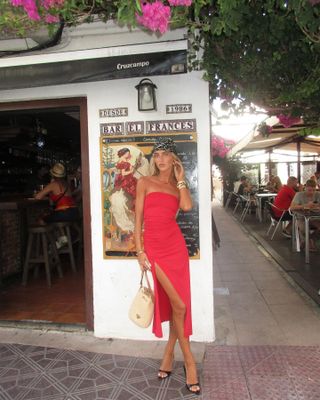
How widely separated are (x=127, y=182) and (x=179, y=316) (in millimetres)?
1439

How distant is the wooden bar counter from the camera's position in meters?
5.75

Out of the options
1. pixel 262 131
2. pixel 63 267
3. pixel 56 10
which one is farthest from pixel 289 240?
pixel 56 10

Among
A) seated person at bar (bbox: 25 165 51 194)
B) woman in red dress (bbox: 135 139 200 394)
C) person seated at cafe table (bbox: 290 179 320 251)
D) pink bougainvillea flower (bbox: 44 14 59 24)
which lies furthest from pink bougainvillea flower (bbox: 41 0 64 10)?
seated person at bar (bbox: 25 165 51 194)

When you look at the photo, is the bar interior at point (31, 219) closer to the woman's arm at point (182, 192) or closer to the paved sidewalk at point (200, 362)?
the paved sidewalk at point (200, 362)

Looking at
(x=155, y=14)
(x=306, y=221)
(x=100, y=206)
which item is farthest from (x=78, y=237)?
(x=155, y=14)

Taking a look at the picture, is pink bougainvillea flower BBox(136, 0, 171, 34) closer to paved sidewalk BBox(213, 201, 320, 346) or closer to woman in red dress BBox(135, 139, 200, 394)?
woman in red dress BBox(135, 139, 200, 394)

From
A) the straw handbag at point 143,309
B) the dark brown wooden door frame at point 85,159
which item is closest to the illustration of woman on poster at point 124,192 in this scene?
the dark brown wooden door frame at point 85,159

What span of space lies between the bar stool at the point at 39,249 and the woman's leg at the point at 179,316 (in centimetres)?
322

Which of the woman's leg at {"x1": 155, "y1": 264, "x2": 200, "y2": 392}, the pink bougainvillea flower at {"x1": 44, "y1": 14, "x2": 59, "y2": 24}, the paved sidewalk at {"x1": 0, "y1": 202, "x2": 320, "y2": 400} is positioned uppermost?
the pink bougainvillea flower at {"x1": 44, "y1": 14, "x2": 59, "y2": 24}

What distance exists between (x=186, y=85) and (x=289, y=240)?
6.38 m

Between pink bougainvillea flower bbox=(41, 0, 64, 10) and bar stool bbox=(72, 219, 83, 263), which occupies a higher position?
pink bougainvillea flower bbox=(41, 0, 64, 10)

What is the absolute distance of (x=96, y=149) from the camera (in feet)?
12.8

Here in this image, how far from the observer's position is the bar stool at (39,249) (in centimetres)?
571

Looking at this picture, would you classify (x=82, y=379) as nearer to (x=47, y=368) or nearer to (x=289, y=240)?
(x=47, y=368)
